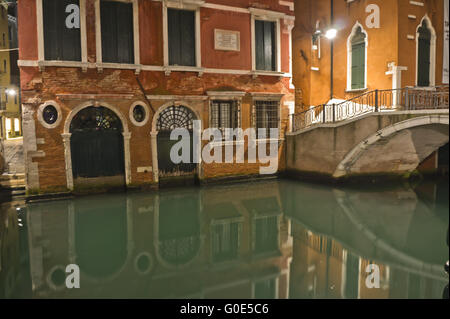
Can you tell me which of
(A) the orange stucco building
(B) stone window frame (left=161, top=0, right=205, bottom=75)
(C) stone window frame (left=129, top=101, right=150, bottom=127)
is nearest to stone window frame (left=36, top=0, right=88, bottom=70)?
(C) stone window frame (left=129, top=101, right=150, bottom=127)

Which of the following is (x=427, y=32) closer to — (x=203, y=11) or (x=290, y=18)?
(x=290, y=18)

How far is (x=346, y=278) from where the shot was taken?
5.49 m

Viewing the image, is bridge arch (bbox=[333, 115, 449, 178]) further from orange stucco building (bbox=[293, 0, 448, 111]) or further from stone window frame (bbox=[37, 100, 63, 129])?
stone window frame (bbox=[37, 100, 63, 129])

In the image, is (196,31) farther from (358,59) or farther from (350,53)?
(358,59)

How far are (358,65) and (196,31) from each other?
654 centimetres

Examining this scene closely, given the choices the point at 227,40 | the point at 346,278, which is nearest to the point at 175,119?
the point at 227,40

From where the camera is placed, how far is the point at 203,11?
12430mm

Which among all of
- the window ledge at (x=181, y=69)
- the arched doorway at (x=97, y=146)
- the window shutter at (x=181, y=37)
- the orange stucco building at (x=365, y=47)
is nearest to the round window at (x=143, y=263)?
the arched doorway at (x=97, y=146)

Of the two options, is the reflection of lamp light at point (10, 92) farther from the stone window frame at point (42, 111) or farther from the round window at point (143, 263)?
the round window at point (143, 263)

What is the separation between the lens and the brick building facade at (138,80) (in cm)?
1052

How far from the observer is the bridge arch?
1092cm

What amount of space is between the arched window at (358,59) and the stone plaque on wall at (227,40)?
15.7 feet

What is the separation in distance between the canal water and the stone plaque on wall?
5.29 meters
